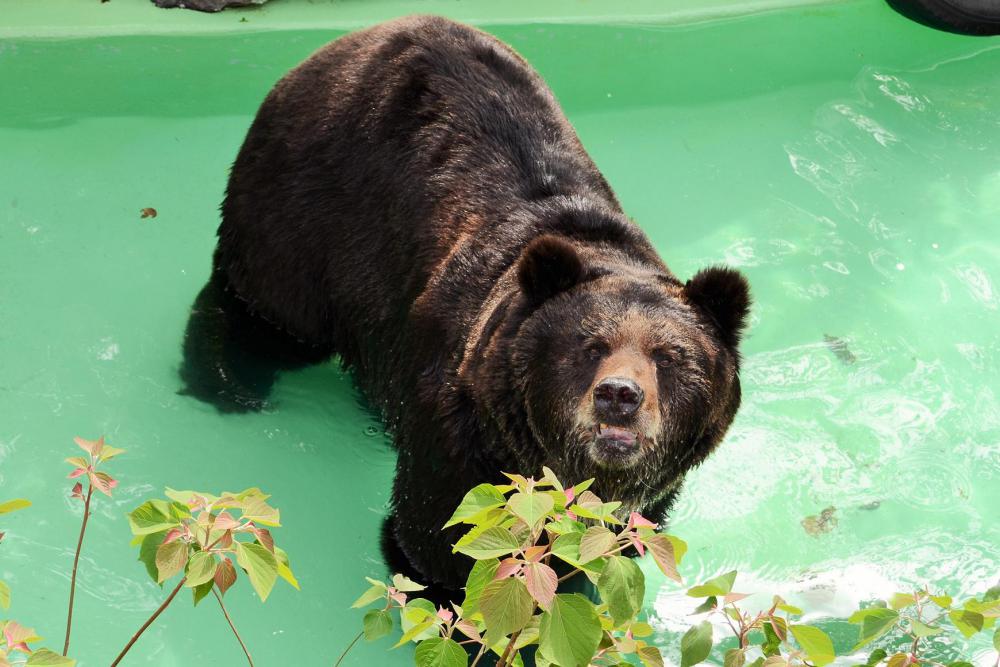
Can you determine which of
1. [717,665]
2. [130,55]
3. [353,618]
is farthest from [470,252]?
[130,55]

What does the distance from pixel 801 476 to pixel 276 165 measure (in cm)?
317

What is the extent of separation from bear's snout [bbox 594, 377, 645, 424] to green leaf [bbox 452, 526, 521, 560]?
5.31 feet

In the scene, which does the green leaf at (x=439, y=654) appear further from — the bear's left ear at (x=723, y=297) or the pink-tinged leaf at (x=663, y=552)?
the bear's left ear at (x=723, y=297)

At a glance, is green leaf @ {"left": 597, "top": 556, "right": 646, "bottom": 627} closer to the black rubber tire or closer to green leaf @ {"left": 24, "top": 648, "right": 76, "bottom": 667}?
green leaf @ {"left": 24, "top": 648, "right": 76, "bottom": 667}

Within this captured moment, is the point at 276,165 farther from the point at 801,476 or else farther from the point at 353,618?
the point at 801,476

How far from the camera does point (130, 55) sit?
875cm

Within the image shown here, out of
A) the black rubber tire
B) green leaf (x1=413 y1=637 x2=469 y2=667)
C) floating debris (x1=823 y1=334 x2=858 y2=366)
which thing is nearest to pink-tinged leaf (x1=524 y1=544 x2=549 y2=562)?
green leaf (x1=413 y1=637 x2=469 y2=667)

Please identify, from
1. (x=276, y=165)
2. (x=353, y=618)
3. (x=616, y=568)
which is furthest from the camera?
(x=276, y=165)

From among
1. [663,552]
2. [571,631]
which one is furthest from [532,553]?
[663,552]

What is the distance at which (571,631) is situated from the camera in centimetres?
221

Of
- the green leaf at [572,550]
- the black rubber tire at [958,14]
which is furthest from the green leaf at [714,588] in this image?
the black rubber tire at [958,14]

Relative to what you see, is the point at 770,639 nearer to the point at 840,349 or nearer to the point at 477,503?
the point at 477,503

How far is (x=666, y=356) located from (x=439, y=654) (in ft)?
6.61

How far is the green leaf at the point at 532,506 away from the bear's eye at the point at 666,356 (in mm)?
2047
